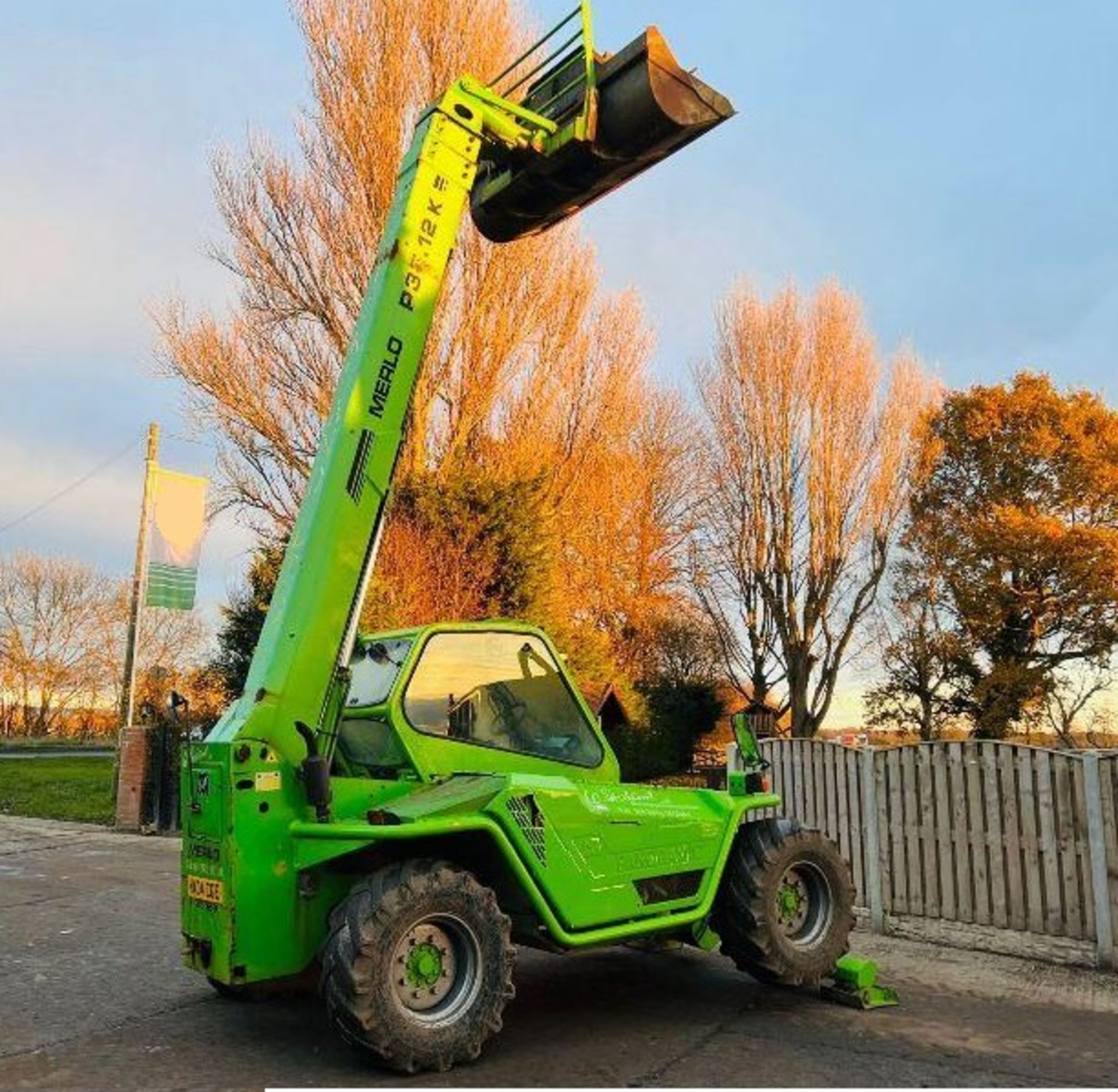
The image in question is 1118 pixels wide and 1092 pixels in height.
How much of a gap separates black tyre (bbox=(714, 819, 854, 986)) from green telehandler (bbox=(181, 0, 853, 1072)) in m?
0.01

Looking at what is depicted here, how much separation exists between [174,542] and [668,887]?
1413 centimetres

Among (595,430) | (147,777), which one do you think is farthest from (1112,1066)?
(595,430)

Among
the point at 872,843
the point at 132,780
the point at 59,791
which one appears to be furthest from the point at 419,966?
the point at 59,791

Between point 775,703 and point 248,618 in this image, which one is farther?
point 775,703

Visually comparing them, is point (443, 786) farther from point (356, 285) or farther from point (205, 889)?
point (356, 285)

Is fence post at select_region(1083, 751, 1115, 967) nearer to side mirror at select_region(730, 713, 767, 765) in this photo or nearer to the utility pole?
side mirror at select_region(730, 713, 767, 765)

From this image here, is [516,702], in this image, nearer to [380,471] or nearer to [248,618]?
[380,471]

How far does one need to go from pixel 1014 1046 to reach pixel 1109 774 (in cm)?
241

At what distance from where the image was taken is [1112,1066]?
485 cm

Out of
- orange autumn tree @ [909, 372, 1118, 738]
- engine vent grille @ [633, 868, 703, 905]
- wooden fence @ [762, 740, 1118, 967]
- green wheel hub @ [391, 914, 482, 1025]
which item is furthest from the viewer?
orange autumn tree @ [909, 372, 1118, 738]

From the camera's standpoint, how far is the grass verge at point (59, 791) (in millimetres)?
17547

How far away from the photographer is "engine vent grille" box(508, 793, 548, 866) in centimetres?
495

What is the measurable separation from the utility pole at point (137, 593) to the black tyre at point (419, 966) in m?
A: 15.3

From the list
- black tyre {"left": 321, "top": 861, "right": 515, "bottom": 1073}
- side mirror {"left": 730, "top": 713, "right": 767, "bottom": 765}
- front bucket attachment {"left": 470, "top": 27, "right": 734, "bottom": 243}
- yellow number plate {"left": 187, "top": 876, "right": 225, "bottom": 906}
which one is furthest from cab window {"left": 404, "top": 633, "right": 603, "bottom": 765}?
front bucket attachment {"left": 470, "top": 27, "right": 734, "bottom": 243}
